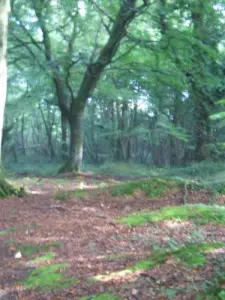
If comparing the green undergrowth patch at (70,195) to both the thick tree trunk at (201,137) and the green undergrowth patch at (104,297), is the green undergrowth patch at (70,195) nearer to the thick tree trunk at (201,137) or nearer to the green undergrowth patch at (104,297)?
the green undergrowth patch at (104,297)

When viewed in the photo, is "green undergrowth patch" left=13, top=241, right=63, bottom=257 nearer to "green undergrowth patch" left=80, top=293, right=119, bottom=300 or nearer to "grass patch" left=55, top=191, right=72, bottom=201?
"green undergrowth patch" left=80, top=293, right=119, bottom=300

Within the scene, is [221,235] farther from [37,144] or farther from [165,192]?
[37,144]

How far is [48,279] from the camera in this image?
15.9 feet

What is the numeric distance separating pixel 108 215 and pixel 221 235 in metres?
2.54

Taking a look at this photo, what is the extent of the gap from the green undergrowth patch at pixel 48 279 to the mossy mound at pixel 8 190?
4457 mm

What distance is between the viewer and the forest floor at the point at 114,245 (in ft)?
13.1

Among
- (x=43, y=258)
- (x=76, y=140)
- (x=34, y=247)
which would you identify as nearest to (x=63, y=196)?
(x=34, y=247)

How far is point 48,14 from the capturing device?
16.6m

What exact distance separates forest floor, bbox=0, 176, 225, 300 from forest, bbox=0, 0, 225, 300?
20 mm

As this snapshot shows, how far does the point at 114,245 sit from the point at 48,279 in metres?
1.21

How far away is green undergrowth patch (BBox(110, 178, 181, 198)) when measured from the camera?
901cm

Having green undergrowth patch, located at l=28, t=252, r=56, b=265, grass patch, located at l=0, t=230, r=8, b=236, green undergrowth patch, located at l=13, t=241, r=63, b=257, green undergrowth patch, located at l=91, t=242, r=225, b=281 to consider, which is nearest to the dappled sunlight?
green undergrowth patch, located at l=91, t=242, r=225, b=281

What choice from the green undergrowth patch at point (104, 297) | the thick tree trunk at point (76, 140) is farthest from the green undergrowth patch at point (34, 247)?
the thick tree trunk at point (76, 140)

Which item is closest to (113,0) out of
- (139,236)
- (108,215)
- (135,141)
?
(108,215)
